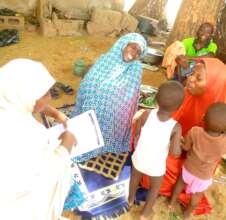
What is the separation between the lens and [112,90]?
359 cm

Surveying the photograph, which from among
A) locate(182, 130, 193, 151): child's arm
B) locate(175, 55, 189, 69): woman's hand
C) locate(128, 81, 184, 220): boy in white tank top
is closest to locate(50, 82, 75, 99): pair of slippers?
locate(175, 55, 189, 69): woman's hand

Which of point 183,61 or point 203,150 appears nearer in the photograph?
point 203,150

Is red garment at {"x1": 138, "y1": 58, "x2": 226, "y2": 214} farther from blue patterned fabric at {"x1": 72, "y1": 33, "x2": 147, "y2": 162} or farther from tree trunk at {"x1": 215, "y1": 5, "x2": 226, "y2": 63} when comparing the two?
tree trunk at {"x1": 215, "y1": 5, "x2": 226, "y2": 63}

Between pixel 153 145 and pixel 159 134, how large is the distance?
→ 11 cm

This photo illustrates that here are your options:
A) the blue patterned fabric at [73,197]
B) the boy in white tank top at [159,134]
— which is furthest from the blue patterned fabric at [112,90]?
the blue patterned fabric at [73,197]

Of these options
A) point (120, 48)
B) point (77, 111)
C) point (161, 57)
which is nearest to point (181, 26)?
point (161, 57)

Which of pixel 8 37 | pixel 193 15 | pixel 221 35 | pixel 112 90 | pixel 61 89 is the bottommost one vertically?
pixel 61 89

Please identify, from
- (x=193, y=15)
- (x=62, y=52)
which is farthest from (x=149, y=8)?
(x=62, y=52)

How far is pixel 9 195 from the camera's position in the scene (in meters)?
2.01

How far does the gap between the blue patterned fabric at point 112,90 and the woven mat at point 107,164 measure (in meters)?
0.07

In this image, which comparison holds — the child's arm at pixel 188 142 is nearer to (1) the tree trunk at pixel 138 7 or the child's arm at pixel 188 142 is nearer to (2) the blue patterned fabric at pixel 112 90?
(2) the blue patterned fabric at pixel 112 90

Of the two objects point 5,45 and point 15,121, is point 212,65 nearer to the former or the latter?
point 15,121

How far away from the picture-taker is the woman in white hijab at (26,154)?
198 centimetres

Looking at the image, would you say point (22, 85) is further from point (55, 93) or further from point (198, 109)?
point (55, 93)
